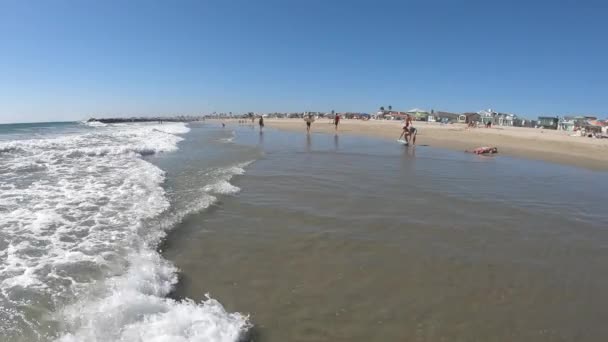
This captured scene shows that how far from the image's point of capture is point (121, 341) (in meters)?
2.99

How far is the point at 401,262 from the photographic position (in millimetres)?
4641

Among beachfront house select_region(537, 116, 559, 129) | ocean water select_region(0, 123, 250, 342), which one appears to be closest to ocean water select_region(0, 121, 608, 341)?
ocean water select_region(0, 123, 250, 342)

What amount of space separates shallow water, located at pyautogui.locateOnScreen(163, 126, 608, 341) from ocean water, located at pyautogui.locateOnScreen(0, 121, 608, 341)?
0.02 m

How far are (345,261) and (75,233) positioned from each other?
4.45 m

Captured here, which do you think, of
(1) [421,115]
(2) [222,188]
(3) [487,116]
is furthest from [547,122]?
(2) [222,188]

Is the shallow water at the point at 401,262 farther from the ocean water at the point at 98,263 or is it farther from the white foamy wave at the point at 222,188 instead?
the ocean water at the point at 98,263

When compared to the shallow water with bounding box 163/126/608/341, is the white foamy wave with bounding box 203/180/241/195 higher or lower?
higher

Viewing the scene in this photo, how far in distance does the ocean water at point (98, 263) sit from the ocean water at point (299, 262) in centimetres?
2

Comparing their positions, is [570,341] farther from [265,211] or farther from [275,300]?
[265,211]

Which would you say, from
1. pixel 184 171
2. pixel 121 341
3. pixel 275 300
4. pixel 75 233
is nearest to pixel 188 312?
pixel 121 341

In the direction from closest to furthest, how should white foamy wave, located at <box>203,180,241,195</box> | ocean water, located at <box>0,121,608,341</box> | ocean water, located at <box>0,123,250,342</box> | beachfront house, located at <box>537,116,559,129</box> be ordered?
ocean water, located at <box>0,123,250,342</box>
ocean water, located at <box>0,121,608,341</box>
white foamy wave, located at <box>203,180,241,195</box>
beachfront house, located at <box>537,116,559,129</box>

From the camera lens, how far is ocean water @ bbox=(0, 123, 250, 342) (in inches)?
126

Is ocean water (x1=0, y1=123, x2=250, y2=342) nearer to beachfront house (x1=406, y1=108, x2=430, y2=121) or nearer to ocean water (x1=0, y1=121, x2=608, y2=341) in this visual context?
ocean water (x1=0, y1=121, x2=608, y2=341)

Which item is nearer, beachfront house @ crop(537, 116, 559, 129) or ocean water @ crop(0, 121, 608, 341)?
ocean water @ crop(0, 121, 608, 341)
